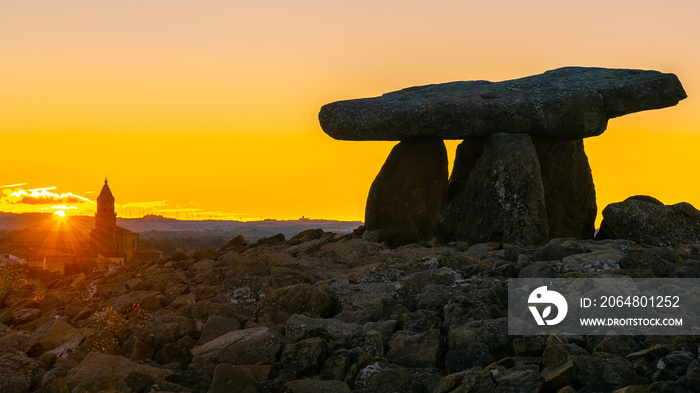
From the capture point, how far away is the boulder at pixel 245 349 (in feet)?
27.1

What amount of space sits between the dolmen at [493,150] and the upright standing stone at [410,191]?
23mm

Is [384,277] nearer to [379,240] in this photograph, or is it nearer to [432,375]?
[432,375]

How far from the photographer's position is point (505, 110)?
16.6 m

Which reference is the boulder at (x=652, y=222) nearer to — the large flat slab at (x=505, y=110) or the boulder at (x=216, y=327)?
the large flat slab at (x=505, y=110)

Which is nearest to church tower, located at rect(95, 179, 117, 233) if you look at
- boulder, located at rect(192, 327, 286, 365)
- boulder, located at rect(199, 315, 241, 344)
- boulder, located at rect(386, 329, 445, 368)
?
boulder, located at rect(199, 315, 241, 344)

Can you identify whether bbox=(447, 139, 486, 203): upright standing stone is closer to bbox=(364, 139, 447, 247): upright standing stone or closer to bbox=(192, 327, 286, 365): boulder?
bbox=(364, 139, 447, 247): upright standing stone

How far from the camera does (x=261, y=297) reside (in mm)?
10914

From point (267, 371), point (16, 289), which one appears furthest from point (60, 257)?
point (267, 371)

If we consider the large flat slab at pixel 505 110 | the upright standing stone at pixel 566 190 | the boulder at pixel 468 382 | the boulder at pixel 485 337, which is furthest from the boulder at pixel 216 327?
the upright standing stone at pixel 566 190

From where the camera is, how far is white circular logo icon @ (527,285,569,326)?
8.50 meters

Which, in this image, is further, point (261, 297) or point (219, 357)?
point (261, 297)

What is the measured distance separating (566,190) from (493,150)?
127 inches

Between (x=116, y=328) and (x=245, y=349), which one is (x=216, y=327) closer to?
(x=245, y=349)

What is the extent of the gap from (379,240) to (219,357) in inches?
333
